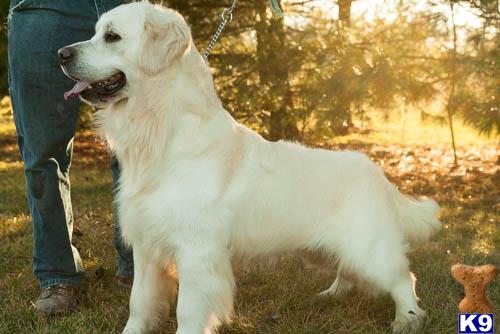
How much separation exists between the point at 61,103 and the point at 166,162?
2.48ft

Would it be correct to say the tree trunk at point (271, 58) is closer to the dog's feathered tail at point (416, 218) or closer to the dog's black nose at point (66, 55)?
the dog's feathered tail at point (416, 218)

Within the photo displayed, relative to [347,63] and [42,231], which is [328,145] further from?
[42,231]

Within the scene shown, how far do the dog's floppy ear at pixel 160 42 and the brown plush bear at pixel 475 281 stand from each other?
4.66 feet

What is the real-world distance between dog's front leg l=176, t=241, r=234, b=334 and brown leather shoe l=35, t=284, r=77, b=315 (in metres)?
0.82

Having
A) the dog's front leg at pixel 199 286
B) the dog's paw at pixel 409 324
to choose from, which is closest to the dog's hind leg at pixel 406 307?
the dog's paw at pixel 409 324

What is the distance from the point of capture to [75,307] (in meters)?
3.15

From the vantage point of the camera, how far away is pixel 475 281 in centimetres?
230

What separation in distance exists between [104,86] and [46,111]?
1.77 feet

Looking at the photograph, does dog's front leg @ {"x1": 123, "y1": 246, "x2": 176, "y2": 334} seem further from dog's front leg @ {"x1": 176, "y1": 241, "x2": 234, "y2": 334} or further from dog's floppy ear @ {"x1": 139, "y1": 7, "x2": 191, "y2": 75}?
dog's floppy ear @ {"x1": 139, "y1": 7, "x2": 191, "y2": 75}

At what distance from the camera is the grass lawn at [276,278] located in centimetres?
291

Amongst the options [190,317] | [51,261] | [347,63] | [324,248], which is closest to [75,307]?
[51,261]

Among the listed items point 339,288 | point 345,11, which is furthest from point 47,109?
point 345,11

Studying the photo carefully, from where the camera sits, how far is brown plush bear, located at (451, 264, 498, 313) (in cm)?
225

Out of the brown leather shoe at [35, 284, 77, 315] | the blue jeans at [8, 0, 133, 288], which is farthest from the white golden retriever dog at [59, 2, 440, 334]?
the brown leather shoe at [35, 284, 77, 315]
